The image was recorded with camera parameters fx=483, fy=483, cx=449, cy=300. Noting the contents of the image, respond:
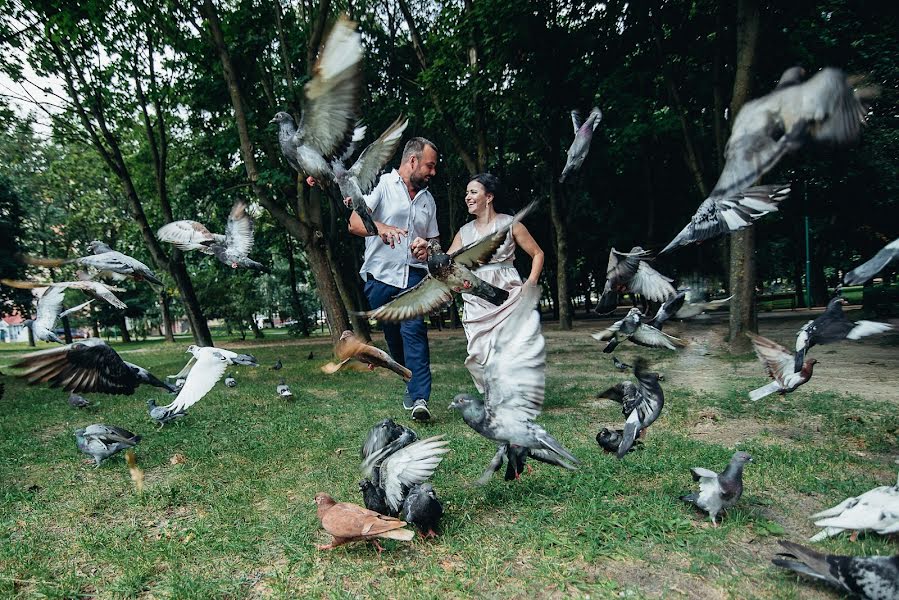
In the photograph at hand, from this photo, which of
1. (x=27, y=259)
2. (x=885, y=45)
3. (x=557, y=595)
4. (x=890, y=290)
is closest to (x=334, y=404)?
(x=27, y=259)

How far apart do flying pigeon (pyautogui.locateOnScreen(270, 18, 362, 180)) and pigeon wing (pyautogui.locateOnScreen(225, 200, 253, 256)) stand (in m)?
1.84

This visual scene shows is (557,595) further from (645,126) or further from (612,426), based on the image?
(645,126)

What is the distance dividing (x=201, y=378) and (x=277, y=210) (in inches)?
257

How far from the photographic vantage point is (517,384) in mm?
2486

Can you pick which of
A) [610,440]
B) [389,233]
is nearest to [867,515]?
[610,440]

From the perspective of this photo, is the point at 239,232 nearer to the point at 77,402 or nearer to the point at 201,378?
the point at 201,378

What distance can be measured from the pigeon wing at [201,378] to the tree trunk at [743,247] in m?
7.14

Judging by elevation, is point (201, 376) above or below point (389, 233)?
below

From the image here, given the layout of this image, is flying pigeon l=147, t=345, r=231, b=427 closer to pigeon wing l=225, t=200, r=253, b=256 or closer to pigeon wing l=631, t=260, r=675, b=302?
pigeon wing l=225, t=200, r=253, b=256

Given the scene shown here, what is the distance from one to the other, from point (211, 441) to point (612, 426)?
369 centimetres

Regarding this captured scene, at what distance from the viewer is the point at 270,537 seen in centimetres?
252

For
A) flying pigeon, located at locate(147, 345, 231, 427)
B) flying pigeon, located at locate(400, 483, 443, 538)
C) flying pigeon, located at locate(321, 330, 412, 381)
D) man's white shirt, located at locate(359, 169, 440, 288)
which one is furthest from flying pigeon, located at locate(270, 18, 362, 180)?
flying pigeon, located at locate(400, 483, 443, 538)

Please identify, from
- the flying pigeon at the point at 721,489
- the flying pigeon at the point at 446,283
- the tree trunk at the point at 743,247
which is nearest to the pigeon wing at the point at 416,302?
the flying pigeon at the point at 446,283

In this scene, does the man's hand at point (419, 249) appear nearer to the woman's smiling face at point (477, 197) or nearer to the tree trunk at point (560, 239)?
the woman's smiling face at point (477, 197)
